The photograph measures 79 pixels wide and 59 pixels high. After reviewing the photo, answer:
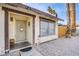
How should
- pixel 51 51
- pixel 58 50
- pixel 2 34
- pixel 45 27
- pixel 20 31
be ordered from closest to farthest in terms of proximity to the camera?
1. pixel 2 34
2. pixel 51 51
3. pixel 58 50
4. pixel 20 31
5. pixel 45 27

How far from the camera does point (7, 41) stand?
18.8ft

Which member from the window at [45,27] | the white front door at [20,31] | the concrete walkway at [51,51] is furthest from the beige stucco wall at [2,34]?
the window at [45,27]

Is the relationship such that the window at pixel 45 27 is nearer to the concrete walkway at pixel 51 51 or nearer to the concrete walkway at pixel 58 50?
the concrete walkway at pixel 58 50

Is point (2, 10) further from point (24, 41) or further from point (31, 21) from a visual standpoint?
point (24, 41)

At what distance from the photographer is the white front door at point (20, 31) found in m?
8.58

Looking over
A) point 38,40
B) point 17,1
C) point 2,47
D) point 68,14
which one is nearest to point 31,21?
point 38,40

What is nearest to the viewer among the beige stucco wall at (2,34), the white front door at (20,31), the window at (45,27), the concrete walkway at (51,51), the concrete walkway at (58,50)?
the beige stucco wall at (2,34)

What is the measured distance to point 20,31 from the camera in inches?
346

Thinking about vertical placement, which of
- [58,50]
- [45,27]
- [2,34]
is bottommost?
[58,50]

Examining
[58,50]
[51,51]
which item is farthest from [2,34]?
[58,50]

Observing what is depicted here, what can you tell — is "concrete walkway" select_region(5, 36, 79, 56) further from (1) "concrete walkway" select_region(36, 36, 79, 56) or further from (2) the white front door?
A: (2) the white front door

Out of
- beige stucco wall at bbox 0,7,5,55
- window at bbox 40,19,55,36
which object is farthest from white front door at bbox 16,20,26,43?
beige stucco wall at bbox 0,7,5,55

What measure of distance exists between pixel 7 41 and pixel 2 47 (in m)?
0.41

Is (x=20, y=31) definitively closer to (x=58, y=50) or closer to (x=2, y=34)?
(x=2, y=34)
